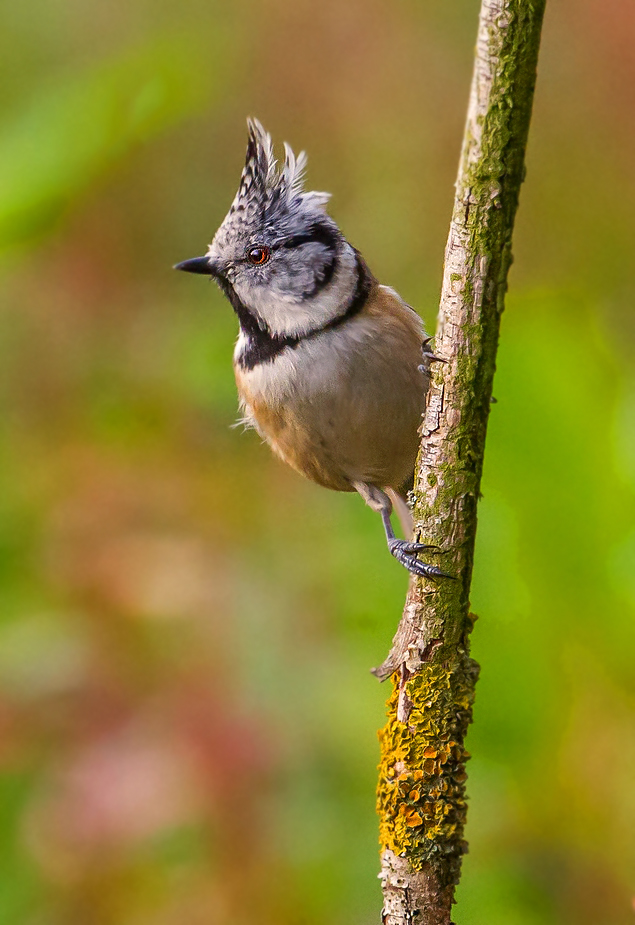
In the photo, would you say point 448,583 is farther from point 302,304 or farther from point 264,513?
point 264,513

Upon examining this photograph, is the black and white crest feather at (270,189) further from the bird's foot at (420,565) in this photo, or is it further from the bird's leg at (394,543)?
the bird's foot at (420,565)

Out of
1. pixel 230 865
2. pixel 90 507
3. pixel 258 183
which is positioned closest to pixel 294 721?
pixel 230 865

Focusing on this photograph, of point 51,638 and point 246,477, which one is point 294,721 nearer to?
point 51,638

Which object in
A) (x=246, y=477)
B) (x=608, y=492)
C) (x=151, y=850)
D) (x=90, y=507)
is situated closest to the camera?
(x=608, y=492)

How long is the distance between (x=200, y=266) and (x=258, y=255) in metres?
0.16

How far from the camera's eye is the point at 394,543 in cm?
269

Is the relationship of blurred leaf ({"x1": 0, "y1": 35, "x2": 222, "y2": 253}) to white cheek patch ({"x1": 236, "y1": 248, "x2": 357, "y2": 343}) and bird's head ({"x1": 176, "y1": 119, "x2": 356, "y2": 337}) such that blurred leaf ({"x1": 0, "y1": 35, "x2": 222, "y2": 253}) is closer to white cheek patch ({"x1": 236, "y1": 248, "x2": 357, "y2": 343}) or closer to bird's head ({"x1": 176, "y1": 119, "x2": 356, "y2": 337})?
bird's head ({"x1": 176, "y1": 119, "x2": 356, "y2": 337})

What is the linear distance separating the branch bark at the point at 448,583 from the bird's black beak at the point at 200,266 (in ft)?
4.65

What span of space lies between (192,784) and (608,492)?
1308mm

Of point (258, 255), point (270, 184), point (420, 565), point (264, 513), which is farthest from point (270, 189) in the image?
point (420, 565)

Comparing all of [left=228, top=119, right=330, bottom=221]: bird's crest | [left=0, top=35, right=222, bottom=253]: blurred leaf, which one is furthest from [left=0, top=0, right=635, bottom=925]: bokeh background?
[left=228, top=119, right=330, bottom=221]: bird's crest

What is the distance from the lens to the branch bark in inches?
66.1

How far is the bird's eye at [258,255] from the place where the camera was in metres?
3.16

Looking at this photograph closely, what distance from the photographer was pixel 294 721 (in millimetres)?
3104
